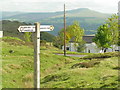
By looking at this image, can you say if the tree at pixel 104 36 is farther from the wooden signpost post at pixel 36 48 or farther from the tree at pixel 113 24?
the wooden signpost post at pixel 36 48

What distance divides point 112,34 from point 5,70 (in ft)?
152

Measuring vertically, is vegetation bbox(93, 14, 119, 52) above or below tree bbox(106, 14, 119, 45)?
below

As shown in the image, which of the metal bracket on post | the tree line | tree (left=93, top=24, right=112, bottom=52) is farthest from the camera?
tree (left=93, top=24, right=112, bottom=52)

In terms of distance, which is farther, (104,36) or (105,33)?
(105,33)

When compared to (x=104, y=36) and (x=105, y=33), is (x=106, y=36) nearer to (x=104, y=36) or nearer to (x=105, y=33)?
(x=104, y=36)

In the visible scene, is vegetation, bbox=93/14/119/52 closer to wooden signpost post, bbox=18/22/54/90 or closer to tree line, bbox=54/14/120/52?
tree line, bbox=54/14/120/52

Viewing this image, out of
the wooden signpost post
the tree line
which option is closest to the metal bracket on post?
the wooden signpost post

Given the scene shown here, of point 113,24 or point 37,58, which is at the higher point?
point 113,24

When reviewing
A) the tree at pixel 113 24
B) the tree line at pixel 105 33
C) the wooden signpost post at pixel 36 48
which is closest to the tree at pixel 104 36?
the tree line at pixel 105 33

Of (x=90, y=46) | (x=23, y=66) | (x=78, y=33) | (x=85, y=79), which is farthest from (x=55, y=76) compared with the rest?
(x=90, y=46)

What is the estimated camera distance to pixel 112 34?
65.9 m

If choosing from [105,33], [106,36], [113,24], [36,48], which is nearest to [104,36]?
[106,36]

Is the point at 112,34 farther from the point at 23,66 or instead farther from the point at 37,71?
the point at 37,71

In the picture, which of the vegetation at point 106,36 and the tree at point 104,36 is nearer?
the vegetation at point 106,36
